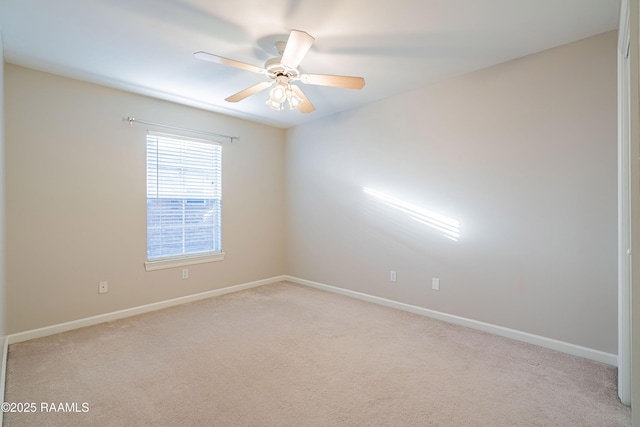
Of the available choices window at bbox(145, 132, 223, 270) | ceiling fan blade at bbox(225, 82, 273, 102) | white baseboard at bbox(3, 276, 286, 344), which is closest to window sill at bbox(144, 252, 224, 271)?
window at bbox(145, 132, 223, 270)

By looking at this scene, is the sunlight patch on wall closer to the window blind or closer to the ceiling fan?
the ceiling fan

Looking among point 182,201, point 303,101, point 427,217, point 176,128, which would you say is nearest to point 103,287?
point 182,201

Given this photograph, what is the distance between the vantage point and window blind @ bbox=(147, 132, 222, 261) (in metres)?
3.84

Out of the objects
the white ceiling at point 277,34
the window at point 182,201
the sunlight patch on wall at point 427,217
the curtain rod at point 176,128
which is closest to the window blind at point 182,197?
the window at point 182,201

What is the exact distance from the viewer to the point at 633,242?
107 centimetres

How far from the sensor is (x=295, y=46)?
2111 mm

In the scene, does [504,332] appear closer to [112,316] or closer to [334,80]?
[334,80]

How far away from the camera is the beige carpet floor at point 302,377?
1891 mm

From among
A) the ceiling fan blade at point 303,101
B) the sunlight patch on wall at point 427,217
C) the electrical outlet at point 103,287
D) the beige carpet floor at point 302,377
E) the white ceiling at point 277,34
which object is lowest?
the beige carpet floor at point 302,377

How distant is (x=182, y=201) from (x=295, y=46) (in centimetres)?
271

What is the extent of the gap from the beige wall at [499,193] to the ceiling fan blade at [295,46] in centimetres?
185

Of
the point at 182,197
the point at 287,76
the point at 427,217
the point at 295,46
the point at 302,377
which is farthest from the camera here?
the point at 182,197

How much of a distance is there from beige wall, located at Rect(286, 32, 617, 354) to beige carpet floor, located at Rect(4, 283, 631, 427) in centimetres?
40

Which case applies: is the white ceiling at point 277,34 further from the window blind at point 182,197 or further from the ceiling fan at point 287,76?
the window blind at point 182,197
